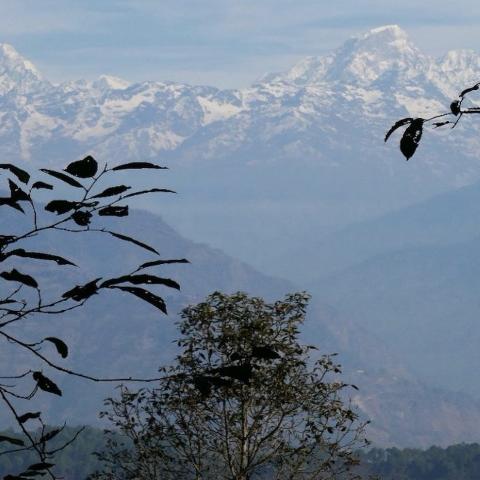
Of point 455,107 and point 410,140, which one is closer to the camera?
point 455,107

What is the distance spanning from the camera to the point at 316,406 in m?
24.7

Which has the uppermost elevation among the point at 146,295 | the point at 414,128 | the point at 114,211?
the point at 414,128

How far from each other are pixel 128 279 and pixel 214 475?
2166cm

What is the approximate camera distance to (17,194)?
5.53 meters

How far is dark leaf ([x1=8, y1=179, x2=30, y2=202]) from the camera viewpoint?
17.9ft

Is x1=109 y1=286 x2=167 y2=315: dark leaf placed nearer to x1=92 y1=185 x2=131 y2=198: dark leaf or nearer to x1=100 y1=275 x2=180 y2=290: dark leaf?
x1=100 y1=275 x2=180 y2=290: dark leaf

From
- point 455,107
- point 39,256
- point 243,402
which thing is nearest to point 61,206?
point 39,256

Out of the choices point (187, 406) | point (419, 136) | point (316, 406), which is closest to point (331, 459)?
point (316, 406)

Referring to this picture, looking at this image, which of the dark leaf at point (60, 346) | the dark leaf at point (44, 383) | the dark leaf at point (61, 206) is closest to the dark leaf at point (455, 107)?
the dark leaf at point (61, 206)

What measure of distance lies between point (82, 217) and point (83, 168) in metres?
0.24

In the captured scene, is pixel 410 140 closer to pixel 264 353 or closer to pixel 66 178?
pixel 264 353

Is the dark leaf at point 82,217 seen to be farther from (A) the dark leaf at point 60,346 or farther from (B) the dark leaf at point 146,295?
(A) the dark leaf at point 60,346

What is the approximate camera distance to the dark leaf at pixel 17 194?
544 cm

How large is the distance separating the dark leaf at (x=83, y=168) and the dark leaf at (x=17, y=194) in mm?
245
